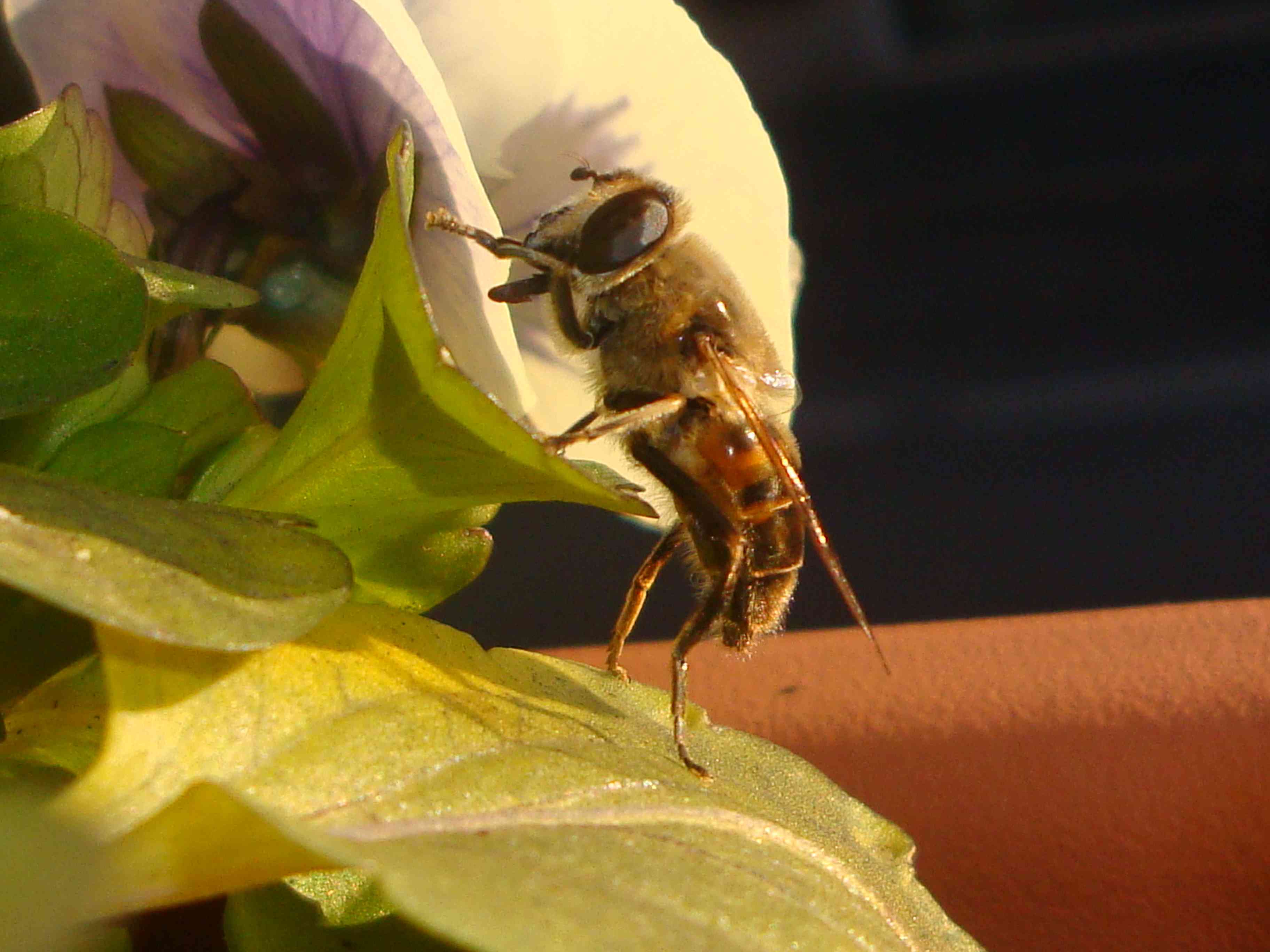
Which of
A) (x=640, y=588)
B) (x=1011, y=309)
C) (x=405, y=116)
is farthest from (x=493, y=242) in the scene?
(x=1011, y=309)

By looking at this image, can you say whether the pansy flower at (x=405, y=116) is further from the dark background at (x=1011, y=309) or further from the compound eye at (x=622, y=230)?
the dark background at (x=1011, y=309)

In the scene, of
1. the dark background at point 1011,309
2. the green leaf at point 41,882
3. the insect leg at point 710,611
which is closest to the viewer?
the green leaf at point 41,882

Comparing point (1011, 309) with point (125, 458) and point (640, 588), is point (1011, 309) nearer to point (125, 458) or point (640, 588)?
point (640, 588)

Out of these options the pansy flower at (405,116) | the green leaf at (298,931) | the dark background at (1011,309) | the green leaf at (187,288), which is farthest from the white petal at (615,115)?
the dark background at (1011,309)

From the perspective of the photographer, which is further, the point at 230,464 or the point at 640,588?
the point at 640,588

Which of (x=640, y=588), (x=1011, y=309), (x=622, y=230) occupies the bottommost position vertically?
(x=1011, y=309)

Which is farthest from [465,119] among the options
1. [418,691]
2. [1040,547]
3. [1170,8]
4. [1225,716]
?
[1170,8]
